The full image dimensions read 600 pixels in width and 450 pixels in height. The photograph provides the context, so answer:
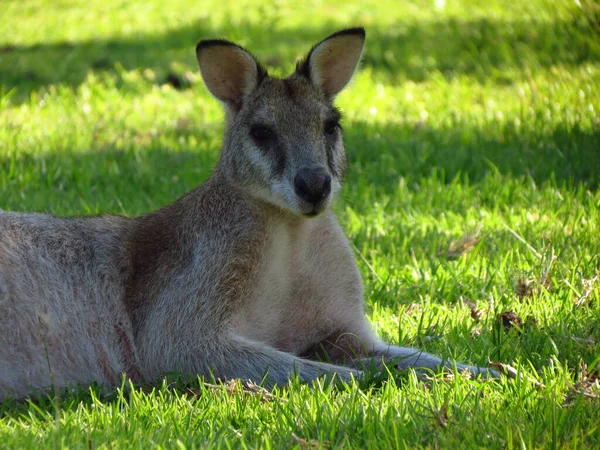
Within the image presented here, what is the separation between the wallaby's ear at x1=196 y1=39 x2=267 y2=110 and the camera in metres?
Answer: 4.65

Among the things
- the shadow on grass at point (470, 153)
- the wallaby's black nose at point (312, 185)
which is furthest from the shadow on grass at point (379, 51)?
the wallaby's black nose at point (312, 185)

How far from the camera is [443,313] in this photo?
4.76 m

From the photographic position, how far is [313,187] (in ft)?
13.6

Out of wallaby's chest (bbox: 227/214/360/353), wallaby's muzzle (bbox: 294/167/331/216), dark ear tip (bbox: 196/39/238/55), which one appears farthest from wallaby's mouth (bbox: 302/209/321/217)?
dark ear tip (bbox: 196/39/238/55)

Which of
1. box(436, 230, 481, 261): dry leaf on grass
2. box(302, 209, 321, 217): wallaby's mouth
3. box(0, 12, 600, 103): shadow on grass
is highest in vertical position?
box(302, 209, 321, 217): wallaby's mouth

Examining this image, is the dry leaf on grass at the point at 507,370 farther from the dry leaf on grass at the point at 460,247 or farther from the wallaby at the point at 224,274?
the dry leaf on grass at the point at 460,247

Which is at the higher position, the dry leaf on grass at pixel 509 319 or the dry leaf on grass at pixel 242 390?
the dry leaf on grass at pixel 242 390

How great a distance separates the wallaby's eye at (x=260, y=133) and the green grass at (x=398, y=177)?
116 cm

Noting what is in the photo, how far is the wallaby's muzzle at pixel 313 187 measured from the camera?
416 centimetres

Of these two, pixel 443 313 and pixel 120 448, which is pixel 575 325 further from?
pixel 120 448

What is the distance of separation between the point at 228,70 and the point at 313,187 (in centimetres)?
98

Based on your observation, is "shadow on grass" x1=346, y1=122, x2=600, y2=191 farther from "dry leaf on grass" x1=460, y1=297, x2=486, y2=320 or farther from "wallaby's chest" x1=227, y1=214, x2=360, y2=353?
"wallaby's chest" x1=227, y1=214, x2=360, y2=353

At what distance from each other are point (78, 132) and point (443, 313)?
14.3ft

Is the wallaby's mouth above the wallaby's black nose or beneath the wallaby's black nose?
beneath
